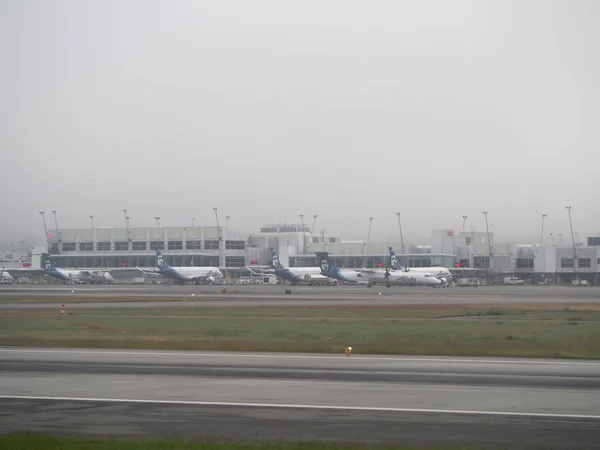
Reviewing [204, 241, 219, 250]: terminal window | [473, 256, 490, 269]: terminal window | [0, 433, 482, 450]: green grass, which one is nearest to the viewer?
[0, 433, 482, 450]: green grass

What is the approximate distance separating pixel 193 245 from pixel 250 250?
611 inches

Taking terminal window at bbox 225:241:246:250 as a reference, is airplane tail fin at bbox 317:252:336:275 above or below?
below

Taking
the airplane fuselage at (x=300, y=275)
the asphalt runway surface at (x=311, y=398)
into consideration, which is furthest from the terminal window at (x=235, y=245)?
the asphalt runway surface at (x=311, y=398)

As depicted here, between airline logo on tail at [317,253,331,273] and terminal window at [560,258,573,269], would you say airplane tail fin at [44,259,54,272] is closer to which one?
airline logo on tail at [317,253,331,273]

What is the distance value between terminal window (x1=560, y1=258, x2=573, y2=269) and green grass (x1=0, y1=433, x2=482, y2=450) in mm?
151484

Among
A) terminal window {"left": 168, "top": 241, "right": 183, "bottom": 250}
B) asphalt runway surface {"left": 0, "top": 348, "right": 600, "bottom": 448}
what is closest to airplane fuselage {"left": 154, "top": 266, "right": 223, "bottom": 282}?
terminal window {"left": 168, "top": 241, "right": 183, "bottom": 250}

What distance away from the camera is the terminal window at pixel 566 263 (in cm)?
15425

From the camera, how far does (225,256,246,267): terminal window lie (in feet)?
→ 591

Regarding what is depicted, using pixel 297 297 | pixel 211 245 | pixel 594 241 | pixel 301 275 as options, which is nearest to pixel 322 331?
pixel 297 297

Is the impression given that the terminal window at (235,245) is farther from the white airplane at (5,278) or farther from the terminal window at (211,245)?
the white airplane at (5,278)

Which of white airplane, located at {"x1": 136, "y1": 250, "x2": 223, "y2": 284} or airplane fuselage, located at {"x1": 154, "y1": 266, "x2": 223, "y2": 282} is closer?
airplane fuselage, located at {"x1": 154, "y1": 266, "x2": 223, "y2": 282}

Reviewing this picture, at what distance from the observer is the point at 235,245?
18338 centimetres

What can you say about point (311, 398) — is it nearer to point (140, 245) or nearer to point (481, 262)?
point (481, 262)

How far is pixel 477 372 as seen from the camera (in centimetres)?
2436
